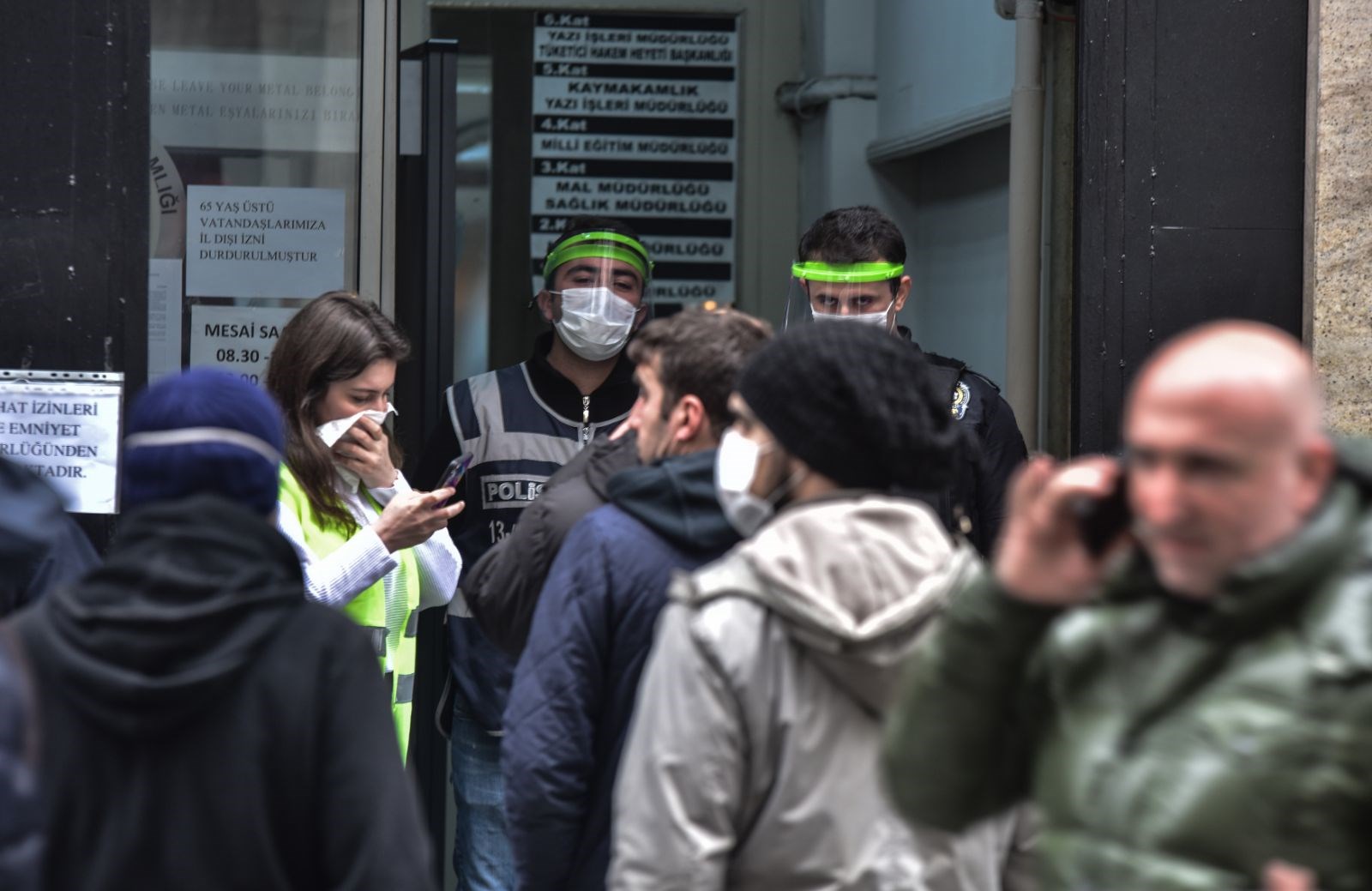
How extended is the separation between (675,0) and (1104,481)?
591 cm

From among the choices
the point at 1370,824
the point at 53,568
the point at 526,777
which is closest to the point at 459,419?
the point at 53,568

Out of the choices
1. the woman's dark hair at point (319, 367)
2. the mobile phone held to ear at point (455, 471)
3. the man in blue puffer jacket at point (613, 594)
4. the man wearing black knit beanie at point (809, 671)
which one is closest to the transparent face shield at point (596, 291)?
the mobile phone held to ear at point (455, 471)

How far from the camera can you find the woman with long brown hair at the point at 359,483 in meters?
4.02

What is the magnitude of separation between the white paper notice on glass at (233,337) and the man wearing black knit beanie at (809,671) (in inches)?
127

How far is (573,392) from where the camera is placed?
491 centimetres

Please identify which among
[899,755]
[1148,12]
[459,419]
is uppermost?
[1148,12]

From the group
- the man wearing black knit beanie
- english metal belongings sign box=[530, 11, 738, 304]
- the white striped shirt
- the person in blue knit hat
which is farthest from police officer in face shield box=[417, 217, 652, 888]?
english metal belongings sign box=[530, 11, 738, 304]

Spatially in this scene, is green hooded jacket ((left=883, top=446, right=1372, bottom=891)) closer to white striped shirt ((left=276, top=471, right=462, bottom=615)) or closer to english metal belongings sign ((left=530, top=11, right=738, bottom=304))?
white striped shirt ((left=276, top=471, right=462, bottom=615))

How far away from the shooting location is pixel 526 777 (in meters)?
3.11

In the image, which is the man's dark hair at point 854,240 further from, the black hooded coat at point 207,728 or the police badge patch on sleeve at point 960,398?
the black hooded coat at point 207,728

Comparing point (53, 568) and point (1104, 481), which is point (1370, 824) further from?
point (53, 568)

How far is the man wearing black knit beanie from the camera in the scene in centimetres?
240

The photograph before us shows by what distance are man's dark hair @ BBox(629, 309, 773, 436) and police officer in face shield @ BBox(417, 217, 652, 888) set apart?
5.23 feet

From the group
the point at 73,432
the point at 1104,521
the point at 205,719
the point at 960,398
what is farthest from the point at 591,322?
the point at 1104,521
